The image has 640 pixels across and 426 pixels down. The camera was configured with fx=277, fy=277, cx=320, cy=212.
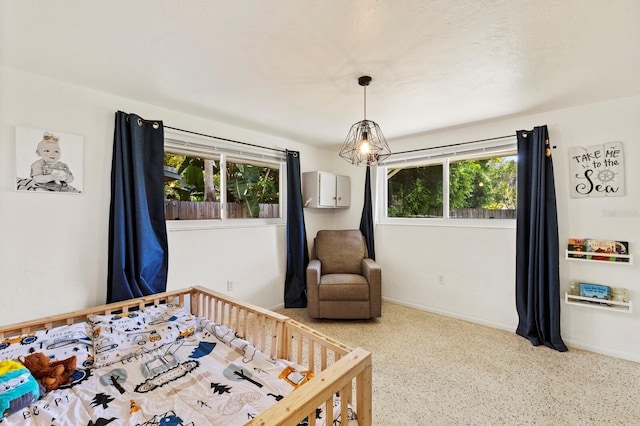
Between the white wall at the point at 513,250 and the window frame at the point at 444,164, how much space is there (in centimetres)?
9

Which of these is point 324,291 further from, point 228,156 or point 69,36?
point 69,36

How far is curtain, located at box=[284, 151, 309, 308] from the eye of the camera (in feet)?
11.6

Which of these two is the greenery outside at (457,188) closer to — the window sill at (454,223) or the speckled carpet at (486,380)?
the window sill at (454,223)

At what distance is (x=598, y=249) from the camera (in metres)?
2.38

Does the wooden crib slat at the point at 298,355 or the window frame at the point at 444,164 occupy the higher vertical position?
the window frame at the point at 444,164

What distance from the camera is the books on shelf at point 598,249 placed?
229 cm

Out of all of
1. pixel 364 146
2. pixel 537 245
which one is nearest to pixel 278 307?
pixel 364 146

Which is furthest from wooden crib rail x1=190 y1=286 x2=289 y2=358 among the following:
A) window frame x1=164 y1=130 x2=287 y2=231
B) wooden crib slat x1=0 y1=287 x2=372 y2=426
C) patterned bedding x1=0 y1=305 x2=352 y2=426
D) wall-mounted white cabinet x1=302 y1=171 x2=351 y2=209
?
wall-mounted white cabinet x1=302 y1=171 x2=351 y2=209

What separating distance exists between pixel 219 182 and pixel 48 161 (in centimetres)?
137

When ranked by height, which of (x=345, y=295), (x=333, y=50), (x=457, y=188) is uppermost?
(x=333, y=50)

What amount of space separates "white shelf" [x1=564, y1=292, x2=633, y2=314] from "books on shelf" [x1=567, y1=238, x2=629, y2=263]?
348mm

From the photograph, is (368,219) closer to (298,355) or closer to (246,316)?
(246,316)

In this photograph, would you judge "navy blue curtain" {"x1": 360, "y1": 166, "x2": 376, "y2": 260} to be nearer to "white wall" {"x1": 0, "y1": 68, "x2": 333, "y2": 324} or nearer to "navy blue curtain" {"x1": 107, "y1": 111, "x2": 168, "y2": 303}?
"white wall" {"x1": 0, "y1": 68, "x2": 333, "y2": 324}

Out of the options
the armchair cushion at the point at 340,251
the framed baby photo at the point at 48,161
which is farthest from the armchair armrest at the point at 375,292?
the framed baby photo at the point at 48,161
